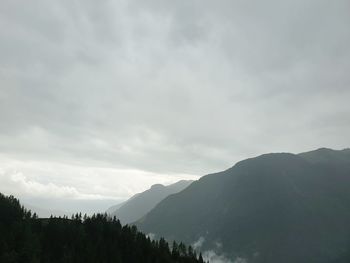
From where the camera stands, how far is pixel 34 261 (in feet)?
655

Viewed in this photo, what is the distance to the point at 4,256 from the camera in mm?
196500

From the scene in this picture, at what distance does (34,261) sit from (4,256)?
14.6 meters
